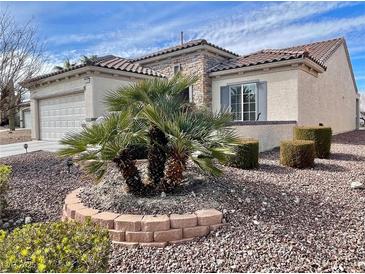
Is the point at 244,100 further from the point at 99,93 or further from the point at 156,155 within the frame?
the point at 156,155

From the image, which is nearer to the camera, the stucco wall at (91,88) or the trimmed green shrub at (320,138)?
the trimmed green shrub at (320,138)

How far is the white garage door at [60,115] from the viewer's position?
12.6 metres

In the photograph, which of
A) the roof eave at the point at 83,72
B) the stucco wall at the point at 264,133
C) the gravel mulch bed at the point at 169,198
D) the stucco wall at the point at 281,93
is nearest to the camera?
the gravel mulch bed at the point at 169,198

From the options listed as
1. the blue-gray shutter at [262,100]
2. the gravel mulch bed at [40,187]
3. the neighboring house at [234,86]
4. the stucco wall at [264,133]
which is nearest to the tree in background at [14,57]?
the neighboring house at [234,86]

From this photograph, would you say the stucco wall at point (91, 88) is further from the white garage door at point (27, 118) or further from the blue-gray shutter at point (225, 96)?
the white garage door at point (27, 118)

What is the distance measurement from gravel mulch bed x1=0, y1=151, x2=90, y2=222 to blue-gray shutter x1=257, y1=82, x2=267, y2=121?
876 centimetres

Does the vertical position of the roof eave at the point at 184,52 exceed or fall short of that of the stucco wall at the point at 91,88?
it exceeds it

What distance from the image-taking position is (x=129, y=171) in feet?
14.4

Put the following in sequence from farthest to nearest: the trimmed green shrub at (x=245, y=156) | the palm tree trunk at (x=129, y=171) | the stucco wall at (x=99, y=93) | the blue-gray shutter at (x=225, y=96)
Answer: the blue-gray shutter at (x=225, y=96)
the stucco wall at (x=99, y=93)
the trimmed green shrub at (x=245, y=156)
the palm tree trunk at (x=129, y=171)

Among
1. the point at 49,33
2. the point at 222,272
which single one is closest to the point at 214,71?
the point at 49,33

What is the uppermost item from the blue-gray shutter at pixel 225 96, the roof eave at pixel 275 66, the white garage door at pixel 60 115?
the roof eave at pixel 275 66

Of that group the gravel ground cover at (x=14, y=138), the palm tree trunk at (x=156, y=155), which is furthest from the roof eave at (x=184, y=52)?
the palm tree trunk at (x=156, y=155)

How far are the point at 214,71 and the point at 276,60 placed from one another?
3.31 metres

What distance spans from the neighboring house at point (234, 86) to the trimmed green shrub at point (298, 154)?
2417mm
